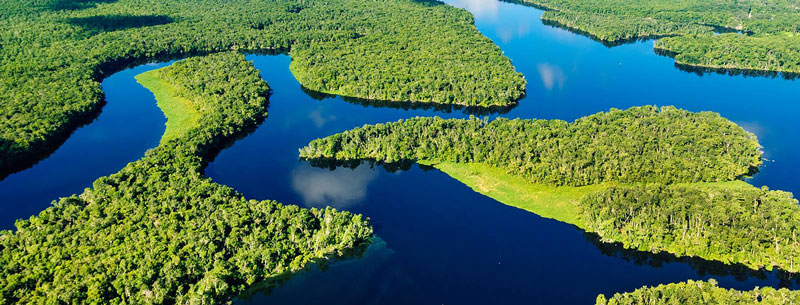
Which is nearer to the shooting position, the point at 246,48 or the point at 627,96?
the point at 627,96

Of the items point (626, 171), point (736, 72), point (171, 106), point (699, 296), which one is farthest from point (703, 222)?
point (171, 106)

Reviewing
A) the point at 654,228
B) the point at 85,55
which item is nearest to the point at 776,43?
the point at 654,228

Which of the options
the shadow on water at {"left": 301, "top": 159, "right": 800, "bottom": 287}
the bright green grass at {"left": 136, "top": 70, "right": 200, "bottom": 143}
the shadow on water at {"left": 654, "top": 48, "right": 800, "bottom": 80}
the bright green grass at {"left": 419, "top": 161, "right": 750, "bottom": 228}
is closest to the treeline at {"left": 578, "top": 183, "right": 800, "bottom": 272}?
the shadow on water at {"left": 301, "top": 159, "right": 800, "bottom": 287}

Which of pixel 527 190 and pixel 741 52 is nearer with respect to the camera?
pixel 527 190

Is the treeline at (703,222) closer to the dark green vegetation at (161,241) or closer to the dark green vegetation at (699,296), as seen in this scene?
the dark green vegetation at (699,296)

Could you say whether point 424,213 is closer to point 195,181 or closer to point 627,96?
point 195,181

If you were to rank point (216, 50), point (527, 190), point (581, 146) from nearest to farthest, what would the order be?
point (527, 190) → point (581, 146) → point (216, 50)

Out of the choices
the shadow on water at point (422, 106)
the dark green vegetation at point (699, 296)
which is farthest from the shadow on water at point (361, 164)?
the dark green vegetation at point (699, 296)

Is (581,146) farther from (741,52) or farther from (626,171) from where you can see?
(741,52)
